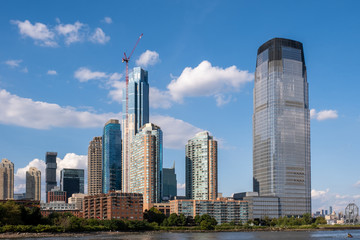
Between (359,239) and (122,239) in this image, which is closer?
(122,239)

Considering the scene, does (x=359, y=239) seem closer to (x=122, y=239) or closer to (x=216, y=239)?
(x=216, y=239)

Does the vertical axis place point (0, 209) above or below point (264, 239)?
above

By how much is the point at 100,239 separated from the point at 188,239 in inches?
1345

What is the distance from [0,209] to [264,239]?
354 feet

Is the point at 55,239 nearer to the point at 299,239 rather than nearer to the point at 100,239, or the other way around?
the point at 100,239

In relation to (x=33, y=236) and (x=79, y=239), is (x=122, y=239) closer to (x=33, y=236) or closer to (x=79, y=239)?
(x=79, y=239)

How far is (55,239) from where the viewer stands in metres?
184

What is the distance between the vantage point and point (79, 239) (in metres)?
185

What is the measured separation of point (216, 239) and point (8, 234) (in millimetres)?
82039

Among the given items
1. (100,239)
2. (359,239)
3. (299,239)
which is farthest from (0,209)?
(359,239)

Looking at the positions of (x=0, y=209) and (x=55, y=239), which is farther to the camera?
(x=0, y=209)

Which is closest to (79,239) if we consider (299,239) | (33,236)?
(33,236)

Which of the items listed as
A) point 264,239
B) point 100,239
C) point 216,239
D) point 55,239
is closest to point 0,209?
point 55,239

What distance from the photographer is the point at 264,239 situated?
19750 centimetres
